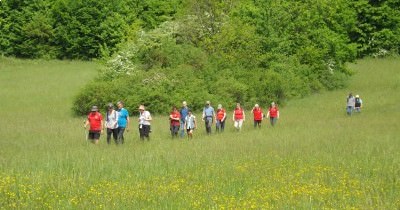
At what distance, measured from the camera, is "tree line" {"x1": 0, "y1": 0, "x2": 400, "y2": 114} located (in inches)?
1602

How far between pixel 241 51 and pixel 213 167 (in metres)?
31.3

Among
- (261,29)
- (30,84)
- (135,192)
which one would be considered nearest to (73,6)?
(30,84)

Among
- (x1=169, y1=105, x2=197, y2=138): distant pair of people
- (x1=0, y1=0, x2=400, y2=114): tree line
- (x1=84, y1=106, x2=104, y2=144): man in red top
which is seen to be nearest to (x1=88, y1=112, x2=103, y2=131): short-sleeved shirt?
(x1=84, y1=106, x2=104, y2=144): man in red top

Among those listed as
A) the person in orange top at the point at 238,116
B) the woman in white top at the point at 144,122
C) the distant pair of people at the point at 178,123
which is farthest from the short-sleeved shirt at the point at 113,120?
the person in orange top at the point at 238,116

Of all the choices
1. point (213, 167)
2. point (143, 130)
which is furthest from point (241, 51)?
point (213, 167)

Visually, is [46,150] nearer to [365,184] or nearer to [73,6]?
[365,184]

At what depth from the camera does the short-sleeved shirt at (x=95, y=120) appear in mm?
22584

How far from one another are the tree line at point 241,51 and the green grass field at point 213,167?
22.7ft

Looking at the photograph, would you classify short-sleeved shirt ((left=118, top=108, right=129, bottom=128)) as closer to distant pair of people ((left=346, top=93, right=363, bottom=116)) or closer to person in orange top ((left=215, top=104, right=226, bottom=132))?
person in orange top ((left=215, top=104, right=226, bottom=132))

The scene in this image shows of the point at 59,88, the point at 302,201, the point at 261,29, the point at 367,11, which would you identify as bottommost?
the point at 302,201

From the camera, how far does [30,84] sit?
58781mm

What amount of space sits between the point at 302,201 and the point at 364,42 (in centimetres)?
6123

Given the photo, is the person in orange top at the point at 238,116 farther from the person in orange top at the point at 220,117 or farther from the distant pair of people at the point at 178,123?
the distant pair of people at the point at 178,123

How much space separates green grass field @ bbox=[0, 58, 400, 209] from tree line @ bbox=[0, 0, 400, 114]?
691cm
